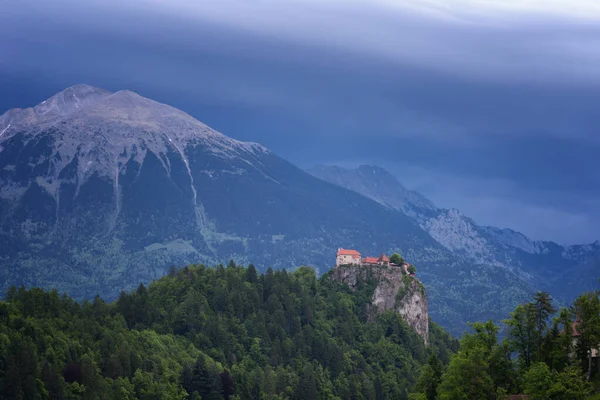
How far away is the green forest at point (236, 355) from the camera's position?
105 m

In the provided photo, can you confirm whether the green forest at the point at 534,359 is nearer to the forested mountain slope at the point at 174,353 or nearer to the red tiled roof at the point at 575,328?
the red tiled roof at the point at 575,328

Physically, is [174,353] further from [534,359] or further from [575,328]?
[575,328]

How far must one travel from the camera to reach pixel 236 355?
18262cm

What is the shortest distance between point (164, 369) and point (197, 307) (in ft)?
113

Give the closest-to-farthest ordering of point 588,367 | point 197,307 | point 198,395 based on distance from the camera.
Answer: point 588,367, point 198,395, point 197,307

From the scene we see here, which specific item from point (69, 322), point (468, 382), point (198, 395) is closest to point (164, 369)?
point (198, 395)

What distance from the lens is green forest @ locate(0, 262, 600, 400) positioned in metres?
105

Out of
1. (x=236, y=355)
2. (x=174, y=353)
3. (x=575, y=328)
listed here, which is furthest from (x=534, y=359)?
(x=236, y=355)

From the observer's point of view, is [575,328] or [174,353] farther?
[174,353]

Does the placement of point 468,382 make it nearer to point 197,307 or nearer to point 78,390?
point 78,390

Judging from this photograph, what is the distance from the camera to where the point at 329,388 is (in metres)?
178

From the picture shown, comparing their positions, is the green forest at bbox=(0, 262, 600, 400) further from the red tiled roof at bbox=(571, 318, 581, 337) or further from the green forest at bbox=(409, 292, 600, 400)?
the red tiled roof at bbox=(571, 318, 581, 337)

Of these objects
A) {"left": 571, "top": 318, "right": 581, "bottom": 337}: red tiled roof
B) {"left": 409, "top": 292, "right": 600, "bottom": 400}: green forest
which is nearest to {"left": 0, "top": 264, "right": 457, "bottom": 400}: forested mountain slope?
{"left": 409, "top": 292, "right": 600, "bottom": 400}: green forest

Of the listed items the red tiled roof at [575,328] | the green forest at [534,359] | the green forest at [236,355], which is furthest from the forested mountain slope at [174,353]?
the red tiled roof at [575,328]
